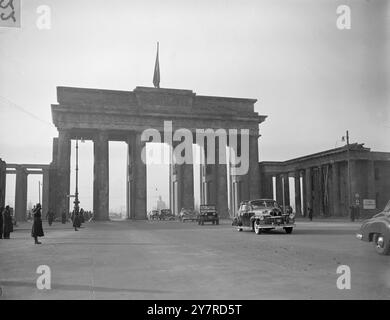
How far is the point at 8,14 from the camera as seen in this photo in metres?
8.15

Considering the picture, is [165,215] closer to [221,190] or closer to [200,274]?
[221,190]

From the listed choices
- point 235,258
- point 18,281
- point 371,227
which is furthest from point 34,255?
point 371,227

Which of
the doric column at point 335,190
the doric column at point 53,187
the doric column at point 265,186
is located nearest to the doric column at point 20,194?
the doric column at point 53,187

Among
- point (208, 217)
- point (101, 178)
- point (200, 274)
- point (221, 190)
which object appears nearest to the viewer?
point (200, 274)

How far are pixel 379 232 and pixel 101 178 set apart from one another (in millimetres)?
53315

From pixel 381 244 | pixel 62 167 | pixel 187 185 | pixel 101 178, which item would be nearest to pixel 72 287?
pixel 381 244

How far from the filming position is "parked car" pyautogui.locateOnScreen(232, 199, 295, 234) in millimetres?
22984

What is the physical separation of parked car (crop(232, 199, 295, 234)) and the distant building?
65.5ft

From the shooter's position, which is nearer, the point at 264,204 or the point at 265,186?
the point at 264,204

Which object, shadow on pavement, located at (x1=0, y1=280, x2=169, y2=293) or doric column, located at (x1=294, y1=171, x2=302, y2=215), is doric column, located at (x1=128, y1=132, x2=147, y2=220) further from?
shadow on pavement, located at (x1=0, y1=280, x2=169, y2=293)

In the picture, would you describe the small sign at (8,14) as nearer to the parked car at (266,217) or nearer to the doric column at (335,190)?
the parked car at (266,217)

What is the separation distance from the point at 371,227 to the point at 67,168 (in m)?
54.4

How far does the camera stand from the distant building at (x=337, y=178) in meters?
54.1
